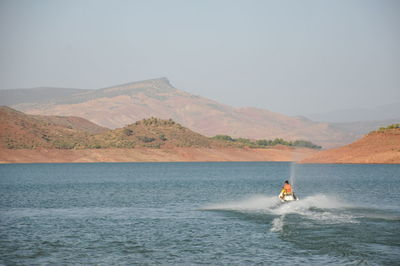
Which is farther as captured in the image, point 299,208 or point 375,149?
point 375,149

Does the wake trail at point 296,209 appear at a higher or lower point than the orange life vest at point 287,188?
lower

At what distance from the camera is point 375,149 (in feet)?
490

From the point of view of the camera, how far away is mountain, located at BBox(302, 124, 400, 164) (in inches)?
5709

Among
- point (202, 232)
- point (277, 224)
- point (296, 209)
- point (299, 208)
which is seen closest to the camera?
point (202, 232)

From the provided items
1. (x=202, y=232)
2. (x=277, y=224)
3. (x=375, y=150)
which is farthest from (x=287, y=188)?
(x=375, y=150)

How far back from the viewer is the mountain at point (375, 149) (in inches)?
5709

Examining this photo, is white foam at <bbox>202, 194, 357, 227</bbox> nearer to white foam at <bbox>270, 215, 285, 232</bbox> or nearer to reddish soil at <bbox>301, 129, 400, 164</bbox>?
white foam at <bbox>270, 215, 285, 232</bbox>

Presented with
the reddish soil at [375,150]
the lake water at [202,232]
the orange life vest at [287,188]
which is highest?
the reddish soil at [375,150]

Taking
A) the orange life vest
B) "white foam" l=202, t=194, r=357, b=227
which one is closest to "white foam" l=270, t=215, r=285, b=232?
"white foam" l=202, t=194, r=357, b=227

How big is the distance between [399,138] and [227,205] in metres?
107

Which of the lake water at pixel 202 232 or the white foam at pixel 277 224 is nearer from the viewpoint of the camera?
the lake water at pixel 202 232

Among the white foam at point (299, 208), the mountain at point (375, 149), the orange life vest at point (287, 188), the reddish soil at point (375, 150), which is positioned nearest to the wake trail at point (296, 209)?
the white foam at point (299, 208)

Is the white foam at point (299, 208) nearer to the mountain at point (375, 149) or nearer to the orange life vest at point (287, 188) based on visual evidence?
the orange life vest at point (287, 188)

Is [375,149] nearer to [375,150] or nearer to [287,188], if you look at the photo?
[375,150]
